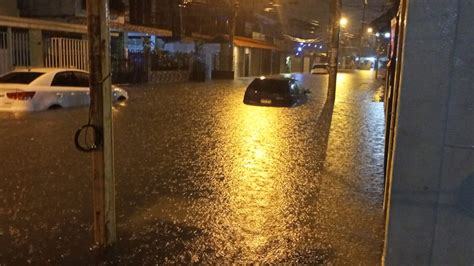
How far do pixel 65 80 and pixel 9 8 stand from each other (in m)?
11.0

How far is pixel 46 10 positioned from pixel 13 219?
80.0ft

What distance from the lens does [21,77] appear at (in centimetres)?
1606

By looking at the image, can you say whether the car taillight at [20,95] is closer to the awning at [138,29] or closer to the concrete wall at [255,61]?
the awning at [138,29]

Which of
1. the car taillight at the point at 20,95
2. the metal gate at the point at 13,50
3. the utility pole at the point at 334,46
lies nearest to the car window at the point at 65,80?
the car taillight at the point at 20,95

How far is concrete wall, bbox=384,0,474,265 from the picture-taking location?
356 centimetres

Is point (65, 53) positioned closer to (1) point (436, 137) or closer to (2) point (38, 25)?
(2) point (38, 25)

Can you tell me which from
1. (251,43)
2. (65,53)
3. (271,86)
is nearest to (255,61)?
(251,43)

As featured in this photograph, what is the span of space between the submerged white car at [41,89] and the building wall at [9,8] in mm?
10141

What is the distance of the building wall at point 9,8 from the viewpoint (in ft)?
82.0

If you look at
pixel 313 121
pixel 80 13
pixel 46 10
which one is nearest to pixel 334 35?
pixel 313 121

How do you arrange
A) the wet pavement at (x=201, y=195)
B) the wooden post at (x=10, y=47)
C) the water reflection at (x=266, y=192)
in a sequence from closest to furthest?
the wet pavement at (x=201, y=195) < the water reflection at (x=266, y=192) < the wooden post at (x=10, y=47)

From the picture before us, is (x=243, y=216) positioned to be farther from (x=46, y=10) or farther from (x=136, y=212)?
(x=46, y=10)

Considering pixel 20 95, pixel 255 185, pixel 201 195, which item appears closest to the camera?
pixel 201 195

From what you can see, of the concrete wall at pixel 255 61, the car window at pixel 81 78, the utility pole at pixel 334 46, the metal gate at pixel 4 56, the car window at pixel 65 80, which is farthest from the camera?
Result: the concrete wall at pixel 255 61
